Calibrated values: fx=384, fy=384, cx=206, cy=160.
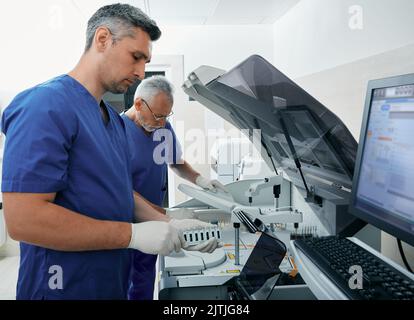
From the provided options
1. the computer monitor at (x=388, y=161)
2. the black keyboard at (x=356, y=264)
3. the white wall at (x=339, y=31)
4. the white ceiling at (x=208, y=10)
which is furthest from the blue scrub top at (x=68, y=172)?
the white ceiling at (x=208, y=10)

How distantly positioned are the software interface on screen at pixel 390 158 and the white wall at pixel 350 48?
38cm

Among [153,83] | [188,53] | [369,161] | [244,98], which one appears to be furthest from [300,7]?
[369,161]

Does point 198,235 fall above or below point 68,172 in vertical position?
below

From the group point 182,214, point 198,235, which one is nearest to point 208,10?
point 182,214

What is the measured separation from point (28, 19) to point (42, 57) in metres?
0.32

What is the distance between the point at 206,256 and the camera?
131cm

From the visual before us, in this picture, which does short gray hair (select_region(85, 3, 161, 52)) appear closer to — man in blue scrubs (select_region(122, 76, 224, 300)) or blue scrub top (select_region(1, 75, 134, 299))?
blue scrub top (select_region(1, 75, 134, 299))

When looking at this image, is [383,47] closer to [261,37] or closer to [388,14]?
[388,14]

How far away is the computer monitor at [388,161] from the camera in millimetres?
754

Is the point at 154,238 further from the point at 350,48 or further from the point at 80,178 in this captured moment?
the point at 350,48

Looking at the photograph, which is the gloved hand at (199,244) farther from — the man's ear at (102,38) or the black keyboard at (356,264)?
the man's ear at (102,38)

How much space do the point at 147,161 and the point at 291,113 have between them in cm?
109

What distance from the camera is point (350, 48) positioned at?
211 centimetres

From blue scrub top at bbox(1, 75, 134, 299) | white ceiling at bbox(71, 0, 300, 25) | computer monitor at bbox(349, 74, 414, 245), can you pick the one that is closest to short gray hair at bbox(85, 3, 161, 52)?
blue scrub top at bbox(1, 75, 134, 299)
